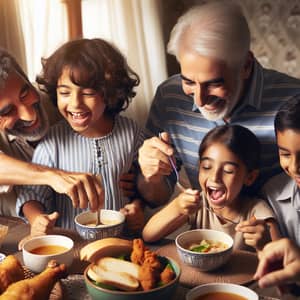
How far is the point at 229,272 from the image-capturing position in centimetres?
88

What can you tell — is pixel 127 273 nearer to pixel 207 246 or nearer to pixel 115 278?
pixel 115 278

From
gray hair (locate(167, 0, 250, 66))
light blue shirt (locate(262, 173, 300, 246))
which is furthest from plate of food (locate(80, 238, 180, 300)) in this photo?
gray hair (locate(167, 0, 250, 66))

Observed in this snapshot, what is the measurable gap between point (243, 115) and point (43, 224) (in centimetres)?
43

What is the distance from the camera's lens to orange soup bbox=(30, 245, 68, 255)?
0.93 m

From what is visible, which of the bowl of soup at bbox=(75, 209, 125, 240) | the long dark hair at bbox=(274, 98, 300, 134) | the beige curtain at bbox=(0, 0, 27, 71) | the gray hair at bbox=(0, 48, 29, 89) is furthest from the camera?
the beige curtain at bbox=(0, 0, 27, 71)

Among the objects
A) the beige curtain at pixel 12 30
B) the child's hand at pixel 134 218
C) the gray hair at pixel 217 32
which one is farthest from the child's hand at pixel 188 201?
the beige curtain at pixel 12 30

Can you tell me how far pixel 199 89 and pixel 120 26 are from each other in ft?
0.87

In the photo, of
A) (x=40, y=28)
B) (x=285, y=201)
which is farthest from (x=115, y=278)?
(x=40, y=28)

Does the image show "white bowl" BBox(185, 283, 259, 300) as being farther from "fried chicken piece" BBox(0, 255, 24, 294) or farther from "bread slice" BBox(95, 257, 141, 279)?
"fried chicken piece" BBox(0, 255, 24, 294)

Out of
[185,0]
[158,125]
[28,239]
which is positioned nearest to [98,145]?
[158,125]

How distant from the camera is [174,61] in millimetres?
973

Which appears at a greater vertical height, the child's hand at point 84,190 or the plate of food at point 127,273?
the child's hand at point 84,190

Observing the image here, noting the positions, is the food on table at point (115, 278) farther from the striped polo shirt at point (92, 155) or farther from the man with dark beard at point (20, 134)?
the striped polo shirt at point (92, 155)

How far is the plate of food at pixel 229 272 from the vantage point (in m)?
0.86
